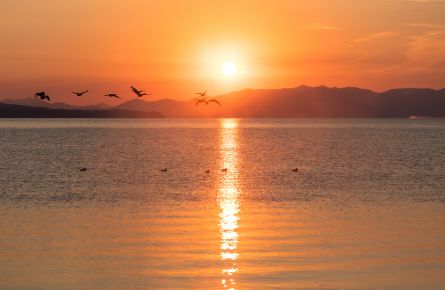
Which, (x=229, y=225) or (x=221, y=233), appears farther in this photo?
(x=229, y=225)

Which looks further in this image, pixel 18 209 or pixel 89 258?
pixel 18 209

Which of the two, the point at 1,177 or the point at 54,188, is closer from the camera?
the point at 54,188

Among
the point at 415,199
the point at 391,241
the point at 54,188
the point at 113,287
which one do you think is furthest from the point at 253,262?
the point at 54,188

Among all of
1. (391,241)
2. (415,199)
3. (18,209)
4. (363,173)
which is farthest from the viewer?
(363,173)

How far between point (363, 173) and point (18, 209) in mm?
36835

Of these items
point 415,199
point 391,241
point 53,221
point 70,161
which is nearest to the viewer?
point 391,241

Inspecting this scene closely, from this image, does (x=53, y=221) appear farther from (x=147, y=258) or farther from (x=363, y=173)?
(x=363, y=173)

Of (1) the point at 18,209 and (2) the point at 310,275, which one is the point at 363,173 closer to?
(1) the point at 18,209

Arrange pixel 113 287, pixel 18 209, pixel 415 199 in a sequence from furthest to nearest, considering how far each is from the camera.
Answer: pixel 415 199
pixel 18 209
pixel 113 287

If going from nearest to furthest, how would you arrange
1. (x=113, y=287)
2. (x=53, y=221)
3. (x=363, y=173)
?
(x=113, y=287) < (x=53, y=221) < (x=363, y=173)

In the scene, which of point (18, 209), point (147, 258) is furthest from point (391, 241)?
point (18, 209)

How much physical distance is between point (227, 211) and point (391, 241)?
11.8 meters

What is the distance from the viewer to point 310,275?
2117cm

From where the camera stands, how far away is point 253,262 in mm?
22828
